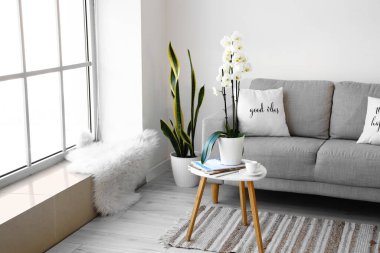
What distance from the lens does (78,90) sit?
4547 mm

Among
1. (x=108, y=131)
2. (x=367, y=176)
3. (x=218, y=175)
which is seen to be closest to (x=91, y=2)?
(x=108, y=131)

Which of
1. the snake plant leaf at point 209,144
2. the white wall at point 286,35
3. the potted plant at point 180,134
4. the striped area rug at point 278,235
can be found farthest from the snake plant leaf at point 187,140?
the snake plant leaf at point 209,144

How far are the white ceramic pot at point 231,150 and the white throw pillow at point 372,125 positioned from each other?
1118mm

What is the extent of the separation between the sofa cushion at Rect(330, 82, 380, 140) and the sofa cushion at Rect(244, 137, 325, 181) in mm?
275

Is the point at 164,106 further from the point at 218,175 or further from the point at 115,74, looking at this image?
the point at 218,175

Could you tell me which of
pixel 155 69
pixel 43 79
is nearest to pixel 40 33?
pixel 43 79

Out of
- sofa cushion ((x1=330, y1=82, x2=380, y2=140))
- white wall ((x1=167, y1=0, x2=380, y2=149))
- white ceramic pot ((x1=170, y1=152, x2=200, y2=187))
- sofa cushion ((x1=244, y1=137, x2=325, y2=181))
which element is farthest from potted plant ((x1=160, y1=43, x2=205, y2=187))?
sofa cushion ((x1=330, y1=82, x2=380, y2=140))

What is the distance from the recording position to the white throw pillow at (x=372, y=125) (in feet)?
13.3

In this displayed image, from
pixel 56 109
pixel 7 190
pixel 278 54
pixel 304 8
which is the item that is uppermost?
pixel 304 8

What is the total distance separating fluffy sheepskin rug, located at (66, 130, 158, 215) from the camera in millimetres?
3990

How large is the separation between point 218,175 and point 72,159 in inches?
52.7

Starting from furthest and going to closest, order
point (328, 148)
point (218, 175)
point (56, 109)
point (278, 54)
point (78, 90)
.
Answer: point (278, 54)
point (78, 90)
point (56, 109)
point (328, 148)
point (218, 175)

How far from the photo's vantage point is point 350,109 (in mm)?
4363

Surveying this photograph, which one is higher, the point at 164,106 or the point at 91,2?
the point at 91,2
